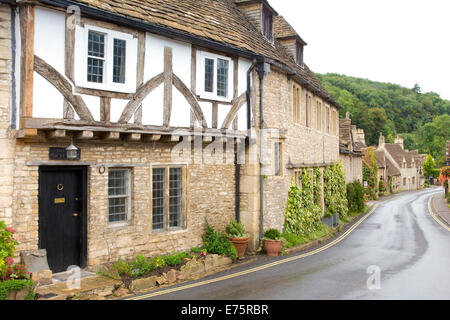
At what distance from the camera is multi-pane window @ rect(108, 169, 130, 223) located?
10.5 m

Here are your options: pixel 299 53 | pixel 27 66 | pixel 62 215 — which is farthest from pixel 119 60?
pixel 299 53

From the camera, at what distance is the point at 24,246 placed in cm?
866

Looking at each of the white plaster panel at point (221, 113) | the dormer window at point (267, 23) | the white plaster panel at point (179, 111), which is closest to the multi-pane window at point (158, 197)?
the white plaster panel at point (179, 111)

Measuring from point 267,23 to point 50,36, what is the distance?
38.6ft

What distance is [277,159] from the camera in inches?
635

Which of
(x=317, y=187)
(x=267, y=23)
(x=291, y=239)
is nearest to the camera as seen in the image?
(x=291, y=239)

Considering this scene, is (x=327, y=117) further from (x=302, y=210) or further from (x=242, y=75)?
(x=242, y=75)

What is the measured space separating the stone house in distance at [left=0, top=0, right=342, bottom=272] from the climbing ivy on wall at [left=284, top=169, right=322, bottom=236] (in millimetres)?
986

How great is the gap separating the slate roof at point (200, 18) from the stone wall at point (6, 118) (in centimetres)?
105

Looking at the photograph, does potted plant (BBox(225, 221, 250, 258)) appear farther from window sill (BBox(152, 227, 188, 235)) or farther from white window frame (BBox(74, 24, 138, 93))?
white window frame (BBox(74, 24, 138, 93))

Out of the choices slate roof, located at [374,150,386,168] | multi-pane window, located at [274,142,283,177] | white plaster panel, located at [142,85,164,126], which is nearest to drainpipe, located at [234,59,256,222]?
multi-pane window, located at [274,142,283,177]
